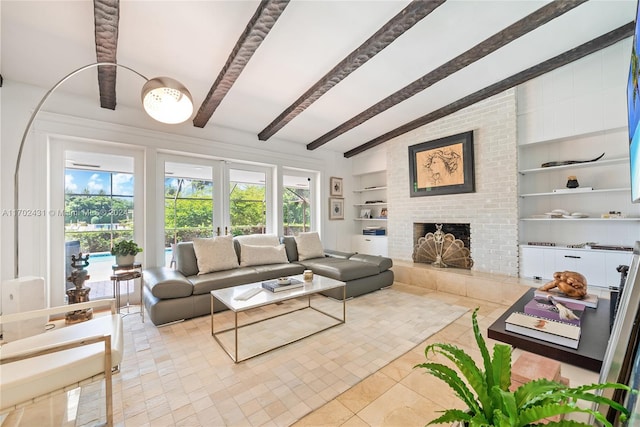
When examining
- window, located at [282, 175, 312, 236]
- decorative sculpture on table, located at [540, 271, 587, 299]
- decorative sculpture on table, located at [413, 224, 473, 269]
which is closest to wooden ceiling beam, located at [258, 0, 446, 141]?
window, located at [282, 175, 312, 236]

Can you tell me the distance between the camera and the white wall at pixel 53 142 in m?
2.66

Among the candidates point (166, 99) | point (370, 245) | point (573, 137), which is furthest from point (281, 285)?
point (573, 137)

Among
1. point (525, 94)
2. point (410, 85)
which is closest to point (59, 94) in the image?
point (410, 85)

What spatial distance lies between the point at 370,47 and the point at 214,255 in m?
2.98

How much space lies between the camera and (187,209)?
3.93m

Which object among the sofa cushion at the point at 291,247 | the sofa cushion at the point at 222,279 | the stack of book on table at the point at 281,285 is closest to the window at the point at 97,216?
the sofa cushion at the point at 222,279

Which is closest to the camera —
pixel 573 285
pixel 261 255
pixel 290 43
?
pixel 573 285

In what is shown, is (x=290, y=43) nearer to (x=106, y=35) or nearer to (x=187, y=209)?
(x=106, y=35)

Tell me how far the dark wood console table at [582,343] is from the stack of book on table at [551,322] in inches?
1.0

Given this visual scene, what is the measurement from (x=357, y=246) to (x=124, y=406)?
4.71 m

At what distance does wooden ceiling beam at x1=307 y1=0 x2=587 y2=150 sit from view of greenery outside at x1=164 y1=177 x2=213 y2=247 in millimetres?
2648

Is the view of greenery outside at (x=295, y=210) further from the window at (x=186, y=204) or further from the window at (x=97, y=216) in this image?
the window at (x=97, y=216)

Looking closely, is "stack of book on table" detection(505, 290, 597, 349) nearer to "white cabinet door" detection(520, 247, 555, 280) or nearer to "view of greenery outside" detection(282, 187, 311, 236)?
"white cabinet door" detection(520, 247, 555, 280)

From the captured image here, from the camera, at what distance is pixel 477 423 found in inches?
21.3
